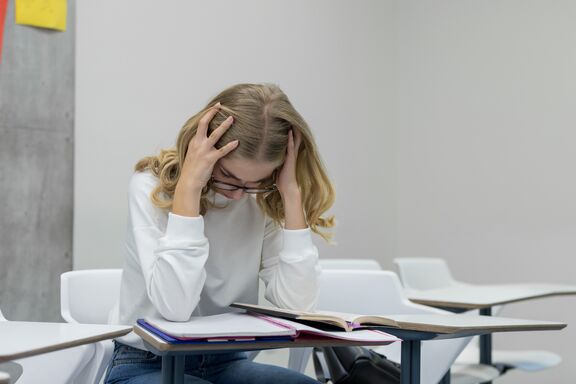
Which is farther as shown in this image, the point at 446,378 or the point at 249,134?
the point at 446,378

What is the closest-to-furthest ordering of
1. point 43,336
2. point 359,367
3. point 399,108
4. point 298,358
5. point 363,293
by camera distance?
point 43,336, point 359,367, point 363,293, point 298,358, point 399,108

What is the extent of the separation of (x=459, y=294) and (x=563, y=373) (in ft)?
5.02

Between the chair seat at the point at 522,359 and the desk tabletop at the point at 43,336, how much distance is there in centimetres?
189

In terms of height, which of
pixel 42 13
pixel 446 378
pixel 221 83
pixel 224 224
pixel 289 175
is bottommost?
pixel 446 378

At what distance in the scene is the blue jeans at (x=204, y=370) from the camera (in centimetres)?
152

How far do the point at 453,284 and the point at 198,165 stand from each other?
211 centimetres

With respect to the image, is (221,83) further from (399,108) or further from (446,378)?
(446,378)

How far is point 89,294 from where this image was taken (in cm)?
199

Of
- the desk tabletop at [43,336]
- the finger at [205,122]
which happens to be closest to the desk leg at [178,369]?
the desk tabletop at [43,336]

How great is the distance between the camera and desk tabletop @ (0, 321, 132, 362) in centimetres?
95

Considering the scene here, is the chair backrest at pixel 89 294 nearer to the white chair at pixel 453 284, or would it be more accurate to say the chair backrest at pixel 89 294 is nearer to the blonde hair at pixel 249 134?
the blonde hair at pixel 249 134

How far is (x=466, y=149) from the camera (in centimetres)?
441

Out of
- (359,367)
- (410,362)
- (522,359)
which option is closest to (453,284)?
(522,359)

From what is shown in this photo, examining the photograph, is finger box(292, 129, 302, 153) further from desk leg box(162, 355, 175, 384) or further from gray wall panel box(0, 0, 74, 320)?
gray wall panel box(0, 0, 74, 320)
